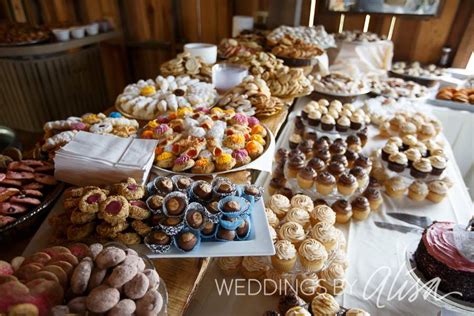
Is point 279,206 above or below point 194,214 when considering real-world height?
below

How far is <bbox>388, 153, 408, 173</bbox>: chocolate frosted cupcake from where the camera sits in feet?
4.94

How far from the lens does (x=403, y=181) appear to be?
1484 mm

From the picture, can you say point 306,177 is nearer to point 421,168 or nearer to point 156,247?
point 421,168

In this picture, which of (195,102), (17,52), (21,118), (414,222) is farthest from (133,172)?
(21,118)

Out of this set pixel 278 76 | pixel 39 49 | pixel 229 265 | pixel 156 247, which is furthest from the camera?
pixel 39 49

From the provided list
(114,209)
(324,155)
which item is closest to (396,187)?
(324,155)

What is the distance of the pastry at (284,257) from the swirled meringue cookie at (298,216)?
14 cm

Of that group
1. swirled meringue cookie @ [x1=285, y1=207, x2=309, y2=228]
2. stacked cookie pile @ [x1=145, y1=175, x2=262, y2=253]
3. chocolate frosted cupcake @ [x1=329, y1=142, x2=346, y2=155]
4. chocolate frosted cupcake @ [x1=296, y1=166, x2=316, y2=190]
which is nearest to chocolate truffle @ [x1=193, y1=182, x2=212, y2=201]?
stacked cookie pile @ [x1=145, y1=175, x2=262, y2=253]

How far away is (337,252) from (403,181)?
0.65 meters

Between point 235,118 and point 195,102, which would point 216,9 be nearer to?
point 195,102

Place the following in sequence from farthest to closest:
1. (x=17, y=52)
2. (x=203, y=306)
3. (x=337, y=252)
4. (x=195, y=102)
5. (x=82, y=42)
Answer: (x=82, y=42) → (x=17, y=52) → (x=195, y=102) → (x=337, y=252) → (x=203, y=306)

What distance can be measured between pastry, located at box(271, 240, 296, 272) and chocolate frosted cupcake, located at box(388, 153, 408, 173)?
0.82 metres

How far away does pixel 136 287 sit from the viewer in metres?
0.54

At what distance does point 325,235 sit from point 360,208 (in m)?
0.32
